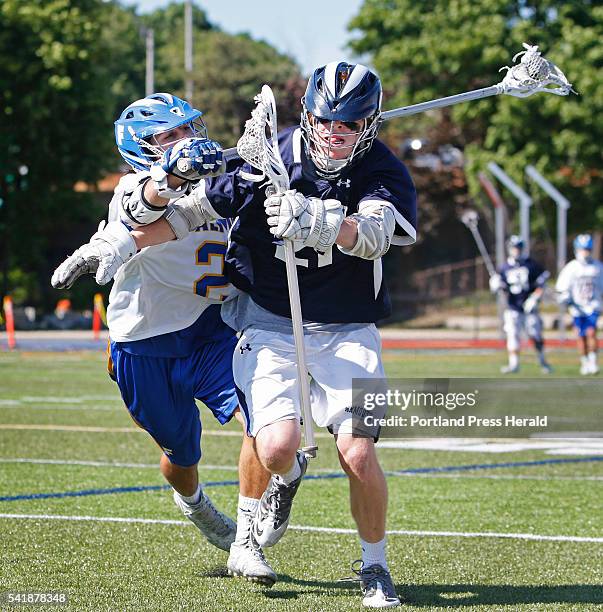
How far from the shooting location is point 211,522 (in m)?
5.48

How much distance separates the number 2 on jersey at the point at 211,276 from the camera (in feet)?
17.4

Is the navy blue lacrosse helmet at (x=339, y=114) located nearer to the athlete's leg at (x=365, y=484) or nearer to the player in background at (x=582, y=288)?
the athlete's leg at (x=365, y=484)

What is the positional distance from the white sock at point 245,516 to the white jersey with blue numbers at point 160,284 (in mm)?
846

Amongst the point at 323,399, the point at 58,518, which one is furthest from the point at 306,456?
the point at 58,518

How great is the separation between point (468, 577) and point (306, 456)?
0.93 metres

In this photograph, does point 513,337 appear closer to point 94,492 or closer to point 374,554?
point 94,492

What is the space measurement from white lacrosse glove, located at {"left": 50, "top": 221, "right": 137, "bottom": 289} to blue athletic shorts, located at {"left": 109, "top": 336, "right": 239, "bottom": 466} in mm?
776

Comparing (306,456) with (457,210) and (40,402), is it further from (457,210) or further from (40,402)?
(457,210)

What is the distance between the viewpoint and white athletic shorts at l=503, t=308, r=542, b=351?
17.5 meters

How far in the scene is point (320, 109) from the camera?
4582mm

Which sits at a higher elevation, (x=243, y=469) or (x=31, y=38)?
(x=31, y=38)

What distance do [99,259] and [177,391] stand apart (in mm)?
965

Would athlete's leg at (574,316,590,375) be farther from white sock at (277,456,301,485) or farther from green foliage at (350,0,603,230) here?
green foliage at (350,0,603,230)

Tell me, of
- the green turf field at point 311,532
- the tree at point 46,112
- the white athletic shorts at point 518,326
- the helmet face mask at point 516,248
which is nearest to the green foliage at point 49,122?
the tree at point 46,112
